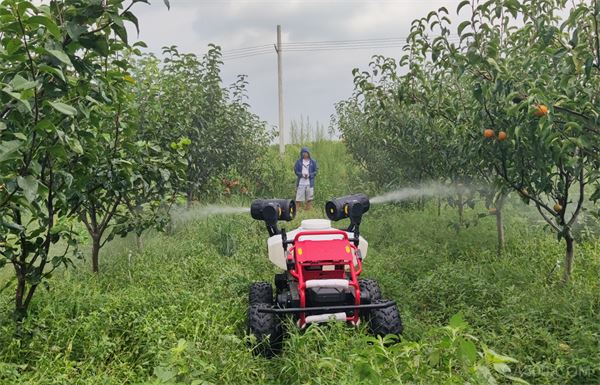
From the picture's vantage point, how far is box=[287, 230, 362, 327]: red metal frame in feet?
12.7

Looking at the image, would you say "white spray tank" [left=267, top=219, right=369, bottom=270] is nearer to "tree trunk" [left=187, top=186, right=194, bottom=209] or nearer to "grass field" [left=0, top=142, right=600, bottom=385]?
"grass field" [left=0, top=142, right=600, bottom=385]

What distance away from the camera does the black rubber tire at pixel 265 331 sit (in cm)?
369

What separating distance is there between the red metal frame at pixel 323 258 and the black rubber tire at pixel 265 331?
0.67 feet

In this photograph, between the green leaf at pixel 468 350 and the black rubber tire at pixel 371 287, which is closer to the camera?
the green leaf at pixel 468 350

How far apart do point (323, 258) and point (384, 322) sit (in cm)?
65

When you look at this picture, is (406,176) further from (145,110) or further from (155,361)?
(155,361)

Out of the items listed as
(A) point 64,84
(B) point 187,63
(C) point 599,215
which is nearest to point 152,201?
(B) point 187,63

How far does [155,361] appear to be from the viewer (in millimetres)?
3391

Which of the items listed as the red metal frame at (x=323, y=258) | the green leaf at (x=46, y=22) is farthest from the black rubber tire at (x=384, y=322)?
the green leaf at (x=46, y=22)

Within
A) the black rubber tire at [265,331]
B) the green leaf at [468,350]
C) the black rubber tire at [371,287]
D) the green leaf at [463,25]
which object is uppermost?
the green leaf at [463,25]

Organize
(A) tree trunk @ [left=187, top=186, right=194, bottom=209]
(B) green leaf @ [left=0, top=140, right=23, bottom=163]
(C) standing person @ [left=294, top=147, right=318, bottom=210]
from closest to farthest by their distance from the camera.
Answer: (B) green leaf @ [left=0, top=140, right=23, bottom=163]
(A) tree trunk @ [left=187, top=186, right=194, bottom=209]
(C) standing person @ [left=294, top=147, right=318, bottom=210]

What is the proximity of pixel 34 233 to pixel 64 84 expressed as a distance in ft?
4.51

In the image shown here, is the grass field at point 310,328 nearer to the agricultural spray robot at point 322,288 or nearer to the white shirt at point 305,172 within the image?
the agricultural spray robot at point 322,288

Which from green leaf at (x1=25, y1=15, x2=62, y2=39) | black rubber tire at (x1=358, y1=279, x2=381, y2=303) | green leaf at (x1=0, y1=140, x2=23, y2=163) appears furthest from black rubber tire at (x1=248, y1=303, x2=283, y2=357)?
green leaf at (x1=25, y1=15, x2=62, y2=39)
